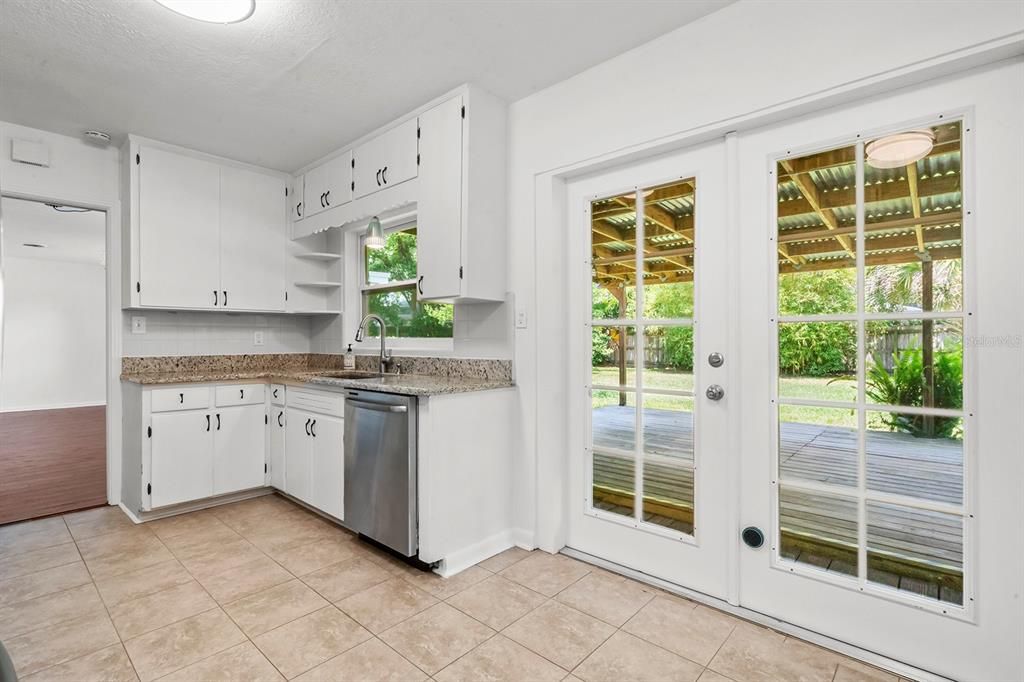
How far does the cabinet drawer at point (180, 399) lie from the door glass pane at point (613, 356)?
2.41 meters

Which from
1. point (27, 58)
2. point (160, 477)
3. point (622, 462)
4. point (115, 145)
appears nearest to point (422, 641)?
point (622, 462)

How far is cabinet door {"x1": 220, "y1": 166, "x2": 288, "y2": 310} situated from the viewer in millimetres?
3908

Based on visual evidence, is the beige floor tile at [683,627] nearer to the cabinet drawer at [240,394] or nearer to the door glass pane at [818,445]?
the door glass pane at [818,445]

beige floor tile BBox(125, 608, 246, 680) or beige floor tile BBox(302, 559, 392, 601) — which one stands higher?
beige floor tile BBox(302, 559, 392, 601)

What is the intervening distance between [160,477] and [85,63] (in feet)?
7.24

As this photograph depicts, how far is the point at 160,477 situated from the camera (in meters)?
3.39

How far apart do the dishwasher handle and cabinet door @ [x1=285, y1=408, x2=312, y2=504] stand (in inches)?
24.5

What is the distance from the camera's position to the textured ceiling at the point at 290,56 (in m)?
2.33

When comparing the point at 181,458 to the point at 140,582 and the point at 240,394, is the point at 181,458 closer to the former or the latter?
the point at 240,394

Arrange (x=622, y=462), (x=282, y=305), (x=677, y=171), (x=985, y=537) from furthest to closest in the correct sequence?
(x=282, y=305) < (x=622, y=462) < (x=677, y=171) < (x=985, y=537)

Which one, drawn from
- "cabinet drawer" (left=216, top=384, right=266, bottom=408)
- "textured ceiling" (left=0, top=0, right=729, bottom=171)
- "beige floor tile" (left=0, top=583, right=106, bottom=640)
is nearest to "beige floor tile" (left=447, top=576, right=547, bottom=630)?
"beige floor tile" (left=0, top=583, right=106, bottom=640)

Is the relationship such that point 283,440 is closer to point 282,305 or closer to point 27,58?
point 282,305

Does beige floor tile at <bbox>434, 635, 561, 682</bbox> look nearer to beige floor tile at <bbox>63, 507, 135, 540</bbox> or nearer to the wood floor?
beige floor tile at <bbox>63, 507, 135, 540</bbox>

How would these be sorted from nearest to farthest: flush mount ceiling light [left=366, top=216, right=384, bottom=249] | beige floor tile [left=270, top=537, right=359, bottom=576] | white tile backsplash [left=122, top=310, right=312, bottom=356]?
beige floor tile [left=270, top=537, right=359, bottom=576] < flush mount ceiling light [left=366, top=216, right=384, bottom=249] < white tile backsplash [left=122, top=310, right=312, bottom=356]
